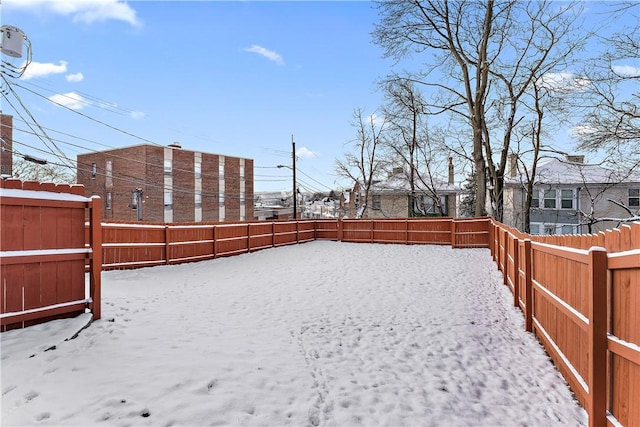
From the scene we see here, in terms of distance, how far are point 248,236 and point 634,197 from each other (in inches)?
946

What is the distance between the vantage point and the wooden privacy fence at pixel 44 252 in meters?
3.81

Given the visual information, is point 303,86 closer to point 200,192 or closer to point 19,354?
point 19,354

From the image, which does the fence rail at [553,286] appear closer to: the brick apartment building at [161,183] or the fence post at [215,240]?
the fence post at [215,240]

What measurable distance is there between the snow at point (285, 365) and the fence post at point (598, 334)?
2.52ft

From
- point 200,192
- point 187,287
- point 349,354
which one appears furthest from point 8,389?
point 200,192

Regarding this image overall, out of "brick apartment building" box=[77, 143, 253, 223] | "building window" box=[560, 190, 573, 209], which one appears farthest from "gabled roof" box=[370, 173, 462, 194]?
"brick apartment building" box=[77, 143, 253, 223]

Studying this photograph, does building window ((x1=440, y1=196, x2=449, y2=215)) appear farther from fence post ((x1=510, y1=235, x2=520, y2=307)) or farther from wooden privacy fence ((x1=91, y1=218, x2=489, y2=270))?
fence post ((x1=510, y1=235, x2=520, y2=307))

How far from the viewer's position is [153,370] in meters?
3.43

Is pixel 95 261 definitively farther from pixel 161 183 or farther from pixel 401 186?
pixel 401 186

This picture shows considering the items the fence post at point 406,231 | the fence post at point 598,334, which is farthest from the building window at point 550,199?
the fence post at point 598,334

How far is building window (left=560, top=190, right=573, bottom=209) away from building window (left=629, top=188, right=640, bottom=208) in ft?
10.2

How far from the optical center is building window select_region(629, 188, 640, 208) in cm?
2167

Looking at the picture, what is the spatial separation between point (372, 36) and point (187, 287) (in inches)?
657

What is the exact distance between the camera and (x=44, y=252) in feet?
13.4
